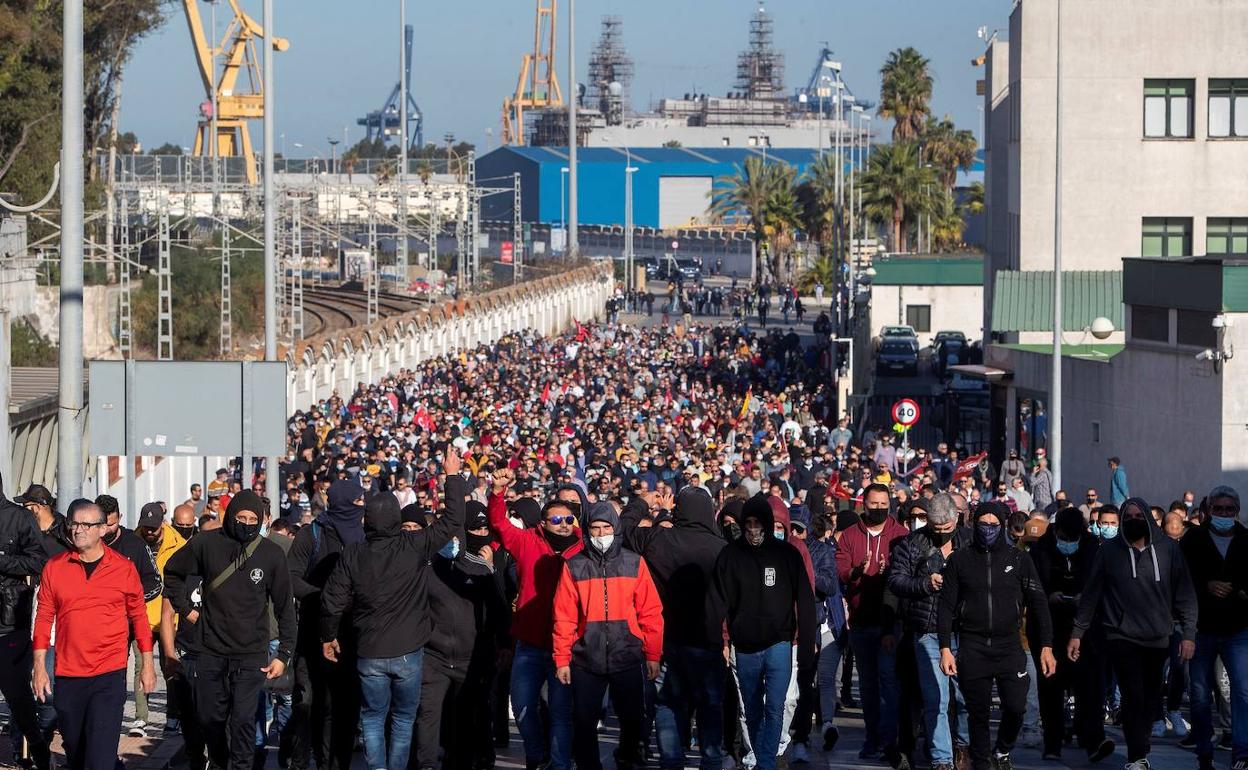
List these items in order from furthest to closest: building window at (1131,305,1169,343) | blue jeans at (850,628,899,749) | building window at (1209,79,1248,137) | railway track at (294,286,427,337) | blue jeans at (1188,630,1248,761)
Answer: railway track at (294,286,427,337) < building window at (1209,79,1248,137) < building window at (1131,305,1169,343) < blue jeans at (850,628,899,749) < blue jeans at (1188,630,1248,761)

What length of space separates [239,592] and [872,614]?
11.3ft

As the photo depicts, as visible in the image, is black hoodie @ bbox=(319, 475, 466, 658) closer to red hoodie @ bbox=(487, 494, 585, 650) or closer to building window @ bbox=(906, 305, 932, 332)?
red hoodie @ bbox=(487, 494, 585, 650)

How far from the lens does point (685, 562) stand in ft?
33.2

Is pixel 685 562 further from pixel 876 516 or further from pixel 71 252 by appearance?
pixel 71 252

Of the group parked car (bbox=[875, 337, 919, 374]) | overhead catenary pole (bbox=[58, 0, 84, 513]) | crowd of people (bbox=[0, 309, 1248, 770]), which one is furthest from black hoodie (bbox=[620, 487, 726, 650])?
parked car (bbox=[875, 337, 919, 374])

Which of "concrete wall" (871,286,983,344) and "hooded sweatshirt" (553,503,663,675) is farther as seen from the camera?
"concrete wall" (871,286,983,344)

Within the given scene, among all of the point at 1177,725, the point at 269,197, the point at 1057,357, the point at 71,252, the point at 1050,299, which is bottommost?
the point at 1177,725

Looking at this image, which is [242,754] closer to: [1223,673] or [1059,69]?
[1223,673]

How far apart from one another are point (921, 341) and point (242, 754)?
49.3 meters

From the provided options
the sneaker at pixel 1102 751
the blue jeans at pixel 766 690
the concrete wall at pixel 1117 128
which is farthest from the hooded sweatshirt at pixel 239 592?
the concrete wall at pixel 1117 128

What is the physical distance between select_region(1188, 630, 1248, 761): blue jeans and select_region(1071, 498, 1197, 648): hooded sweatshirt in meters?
0.20

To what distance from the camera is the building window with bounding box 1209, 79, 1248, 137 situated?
3678cm

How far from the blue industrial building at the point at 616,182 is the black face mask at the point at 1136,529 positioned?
11593cm

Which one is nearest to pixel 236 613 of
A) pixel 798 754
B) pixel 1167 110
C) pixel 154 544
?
pixel 154 544
